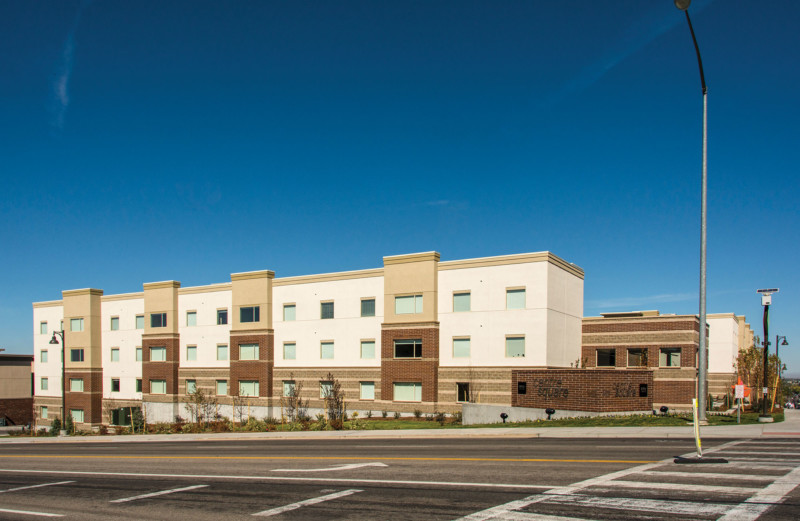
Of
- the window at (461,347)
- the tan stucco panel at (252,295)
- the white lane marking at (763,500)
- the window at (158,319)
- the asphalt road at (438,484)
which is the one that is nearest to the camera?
the white lane marking at (763,500)

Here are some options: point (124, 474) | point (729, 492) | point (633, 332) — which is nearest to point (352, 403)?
point (633, 332)

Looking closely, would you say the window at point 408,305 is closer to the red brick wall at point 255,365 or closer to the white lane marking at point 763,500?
the red brick wall at point 255,365

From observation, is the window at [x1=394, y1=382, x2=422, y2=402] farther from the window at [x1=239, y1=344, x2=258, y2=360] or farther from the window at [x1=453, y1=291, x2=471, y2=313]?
the window at [x1=239, y1=344, x2=258, y2=360]

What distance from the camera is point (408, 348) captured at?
43.3m

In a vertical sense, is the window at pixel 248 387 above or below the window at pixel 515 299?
below

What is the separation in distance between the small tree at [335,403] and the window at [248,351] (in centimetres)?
689

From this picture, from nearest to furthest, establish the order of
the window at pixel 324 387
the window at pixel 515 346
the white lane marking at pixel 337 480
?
1. the white lane marking at pixel 337 480
2. the window at pixel 515 346
3. the window at pixel 324 387

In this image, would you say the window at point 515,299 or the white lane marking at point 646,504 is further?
the window at point 515,299

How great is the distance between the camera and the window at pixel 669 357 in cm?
4634

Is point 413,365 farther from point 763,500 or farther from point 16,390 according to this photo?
point 16,390

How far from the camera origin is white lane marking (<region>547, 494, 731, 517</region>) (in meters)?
9.50

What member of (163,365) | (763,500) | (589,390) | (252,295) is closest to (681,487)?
(763,500)

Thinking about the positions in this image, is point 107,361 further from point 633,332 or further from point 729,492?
point 729,492

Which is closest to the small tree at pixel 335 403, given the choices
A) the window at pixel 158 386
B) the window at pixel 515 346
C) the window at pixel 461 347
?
the window at pixel 461 347
